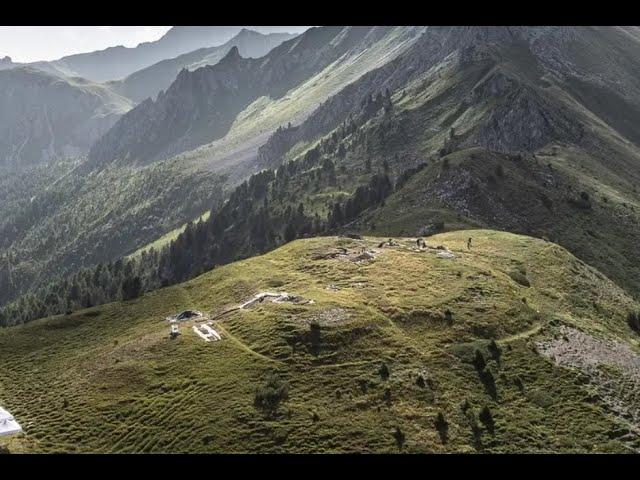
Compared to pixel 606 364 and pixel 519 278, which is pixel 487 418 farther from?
pixel 519 278

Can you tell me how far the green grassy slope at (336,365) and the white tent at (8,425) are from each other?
1434 millimetres

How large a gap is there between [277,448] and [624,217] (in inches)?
6890

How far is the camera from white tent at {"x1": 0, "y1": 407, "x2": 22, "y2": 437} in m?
76.6

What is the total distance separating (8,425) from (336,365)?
4885cm

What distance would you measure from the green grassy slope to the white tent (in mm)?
1434

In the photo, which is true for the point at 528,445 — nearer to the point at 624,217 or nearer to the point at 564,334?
the point at 564,334

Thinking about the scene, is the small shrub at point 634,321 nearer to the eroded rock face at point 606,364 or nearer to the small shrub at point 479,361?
the eroded rock face at point 606,364

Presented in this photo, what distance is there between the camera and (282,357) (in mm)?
86625

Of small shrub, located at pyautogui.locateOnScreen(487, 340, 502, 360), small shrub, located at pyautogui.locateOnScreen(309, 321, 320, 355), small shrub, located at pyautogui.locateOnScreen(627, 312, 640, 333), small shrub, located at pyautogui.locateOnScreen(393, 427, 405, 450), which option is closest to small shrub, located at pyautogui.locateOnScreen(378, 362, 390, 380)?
small shrub, located at pyautogui.locateOnScreen(309, 321, 320, 355)

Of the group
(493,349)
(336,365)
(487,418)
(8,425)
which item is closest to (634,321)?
(493,349)

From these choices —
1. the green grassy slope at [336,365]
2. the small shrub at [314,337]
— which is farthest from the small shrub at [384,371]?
the small shrub at [314,337]

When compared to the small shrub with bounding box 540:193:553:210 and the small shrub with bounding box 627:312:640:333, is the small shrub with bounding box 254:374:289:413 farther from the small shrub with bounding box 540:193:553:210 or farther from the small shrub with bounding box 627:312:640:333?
the small shrub with bounding box 540:193:553:210
